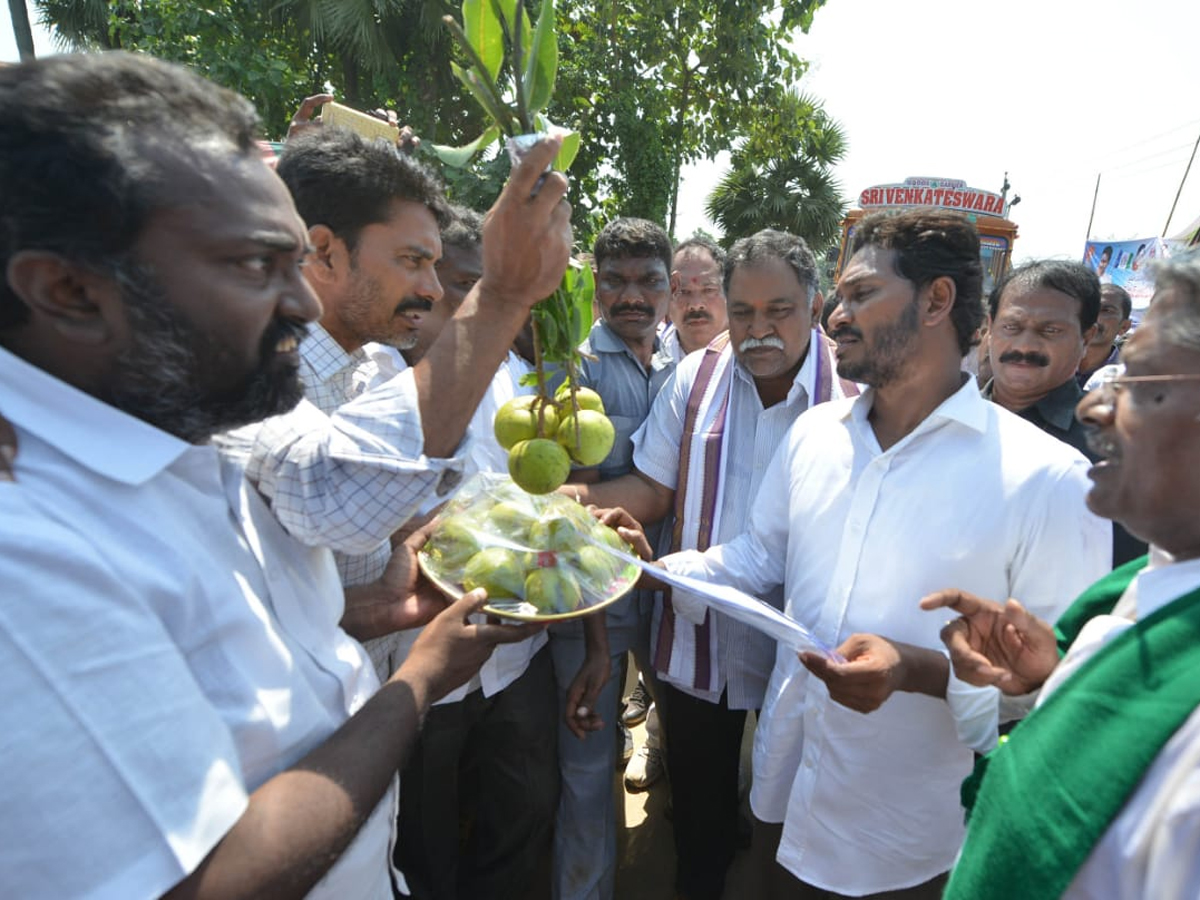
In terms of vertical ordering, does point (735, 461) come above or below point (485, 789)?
above

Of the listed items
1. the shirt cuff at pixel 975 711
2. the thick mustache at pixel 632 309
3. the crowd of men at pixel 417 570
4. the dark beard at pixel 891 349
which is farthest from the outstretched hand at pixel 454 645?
the thick mustache at pixel 632 309

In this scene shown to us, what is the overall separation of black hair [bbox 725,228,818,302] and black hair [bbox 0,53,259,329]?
2.52 m

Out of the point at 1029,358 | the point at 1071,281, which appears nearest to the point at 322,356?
the point at 1029,358

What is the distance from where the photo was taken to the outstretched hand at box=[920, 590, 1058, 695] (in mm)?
1633

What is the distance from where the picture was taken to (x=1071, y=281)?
3.35 metres

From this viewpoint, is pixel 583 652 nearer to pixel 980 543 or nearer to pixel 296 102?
pixel 980 543

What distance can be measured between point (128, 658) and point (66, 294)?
56 centimetres

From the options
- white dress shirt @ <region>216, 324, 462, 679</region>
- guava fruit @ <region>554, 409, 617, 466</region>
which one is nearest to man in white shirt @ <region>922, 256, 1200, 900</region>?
guava fruit @ <region>554, 409, 617, 466</region>

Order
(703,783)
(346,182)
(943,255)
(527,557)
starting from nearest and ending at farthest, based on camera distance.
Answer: (527,557), (346,182), (943,255), (703,783)

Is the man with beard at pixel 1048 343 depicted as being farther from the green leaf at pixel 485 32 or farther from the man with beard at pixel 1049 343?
the green leaf at pixel 485 32

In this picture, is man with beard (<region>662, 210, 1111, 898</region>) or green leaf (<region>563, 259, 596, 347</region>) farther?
man with beard (<region>662, 210, 1111, 898</region>)

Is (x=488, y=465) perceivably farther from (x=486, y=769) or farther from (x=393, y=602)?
(x=486, y=769)

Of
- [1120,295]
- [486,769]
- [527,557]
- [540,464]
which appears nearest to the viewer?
[540,464]

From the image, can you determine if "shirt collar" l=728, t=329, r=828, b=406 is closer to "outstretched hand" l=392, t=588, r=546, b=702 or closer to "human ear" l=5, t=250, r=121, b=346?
"outstretched hand" l=392, t=588, r=546, b=702
